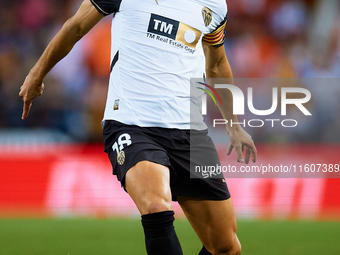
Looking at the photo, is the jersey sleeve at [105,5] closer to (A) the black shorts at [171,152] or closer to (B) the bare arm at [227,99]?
(A) the black shorts at [171,152]

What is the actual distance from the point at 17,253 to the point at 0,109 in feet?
16.6

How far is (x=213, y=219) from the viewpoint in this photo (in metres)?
3.40

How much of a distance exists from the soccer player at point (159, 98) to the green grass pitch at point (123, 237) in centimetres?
187

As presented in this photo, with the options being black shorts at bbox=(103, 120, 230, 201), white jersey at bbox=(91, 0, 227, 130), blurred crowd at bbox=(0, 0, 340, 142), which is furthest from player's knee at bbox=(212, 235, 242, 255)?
blurred crowd at bbox=(0, 0, 340, 142)

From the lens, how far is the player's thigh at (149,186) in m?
2.77

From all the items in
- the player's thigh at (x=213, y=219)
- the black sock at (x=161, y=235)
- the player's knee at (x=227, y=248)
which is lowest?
the player's knee at (x=227, y=248)

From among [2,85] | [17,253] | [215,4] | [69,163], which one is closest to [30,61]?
[2,85]

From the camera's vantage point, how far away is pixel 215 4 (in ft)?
11.5

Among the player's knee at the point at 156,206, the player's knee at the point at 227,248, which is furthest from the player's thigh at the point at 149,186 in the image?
the player's knee at the point at 227,248

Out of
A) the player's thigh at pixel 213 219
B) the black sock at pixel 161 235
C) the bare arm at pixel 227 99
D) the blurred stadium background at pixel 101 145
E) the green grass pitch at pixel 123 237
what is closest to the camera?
the black sock at pixel 161 235

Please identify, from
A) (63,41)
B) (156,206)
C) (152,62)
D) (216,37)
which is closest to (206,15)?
(216,37)

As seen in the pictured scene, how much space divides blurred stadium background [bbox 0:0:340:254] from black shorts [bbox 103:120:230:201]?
2.07m

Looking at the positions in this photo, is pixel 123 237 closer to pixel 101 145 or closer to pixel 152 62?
pixel 101 145

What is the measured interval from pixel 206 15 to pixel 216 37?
Result: 0.27 metres
